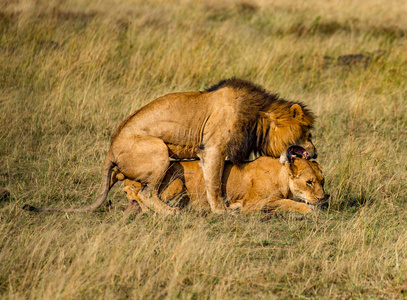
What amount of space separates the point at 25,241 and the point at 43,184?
1.51 metres

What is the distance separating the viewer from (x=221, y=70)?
30.6ft

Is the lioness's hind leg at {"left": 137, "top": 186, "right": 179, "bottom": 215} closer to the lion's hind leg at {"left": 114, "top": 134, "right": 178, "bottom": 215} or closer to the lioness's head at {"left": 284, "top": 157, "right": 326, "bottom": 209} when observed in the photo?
the lion's hind leg at {"left": 114, "top": 134, "right": 178, "bottom": 215}

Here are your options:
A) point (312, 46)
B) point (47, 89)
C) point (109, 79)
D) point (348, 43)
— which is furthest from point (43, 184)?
point (348, 43)

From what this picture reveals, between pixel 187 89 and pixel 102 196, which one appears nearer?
pixel 102 196

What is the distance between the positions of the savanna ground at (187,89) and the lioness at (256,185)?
0.19 meters

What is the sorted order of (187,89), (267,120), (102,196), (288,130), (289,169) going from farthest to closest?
(187,89) → (267,120) → (288,130) → (289,169) → (102,196)

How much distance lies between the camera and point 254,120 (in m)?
5.48

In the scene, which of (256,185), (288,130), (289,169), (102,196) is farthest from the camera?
(288,130)

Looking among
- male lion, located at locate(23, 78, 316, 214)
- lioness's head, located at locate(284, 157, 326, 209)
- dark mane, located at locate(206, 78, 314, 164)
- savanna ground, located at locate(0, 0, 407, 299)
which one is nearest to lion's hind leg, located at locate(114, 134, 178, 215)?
male lion, located at locate(23, 78, 316, 214)

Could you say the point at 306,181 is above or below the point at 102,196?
above

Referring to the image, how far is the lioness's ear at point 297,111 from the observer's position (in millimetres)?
5468

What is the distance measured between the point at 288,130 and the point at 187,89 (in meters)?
3.44

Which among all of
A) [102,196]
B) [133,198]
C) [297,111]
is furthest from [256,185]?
[102,196]

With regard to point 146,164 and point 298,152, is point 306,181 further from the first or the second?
point 146,164
